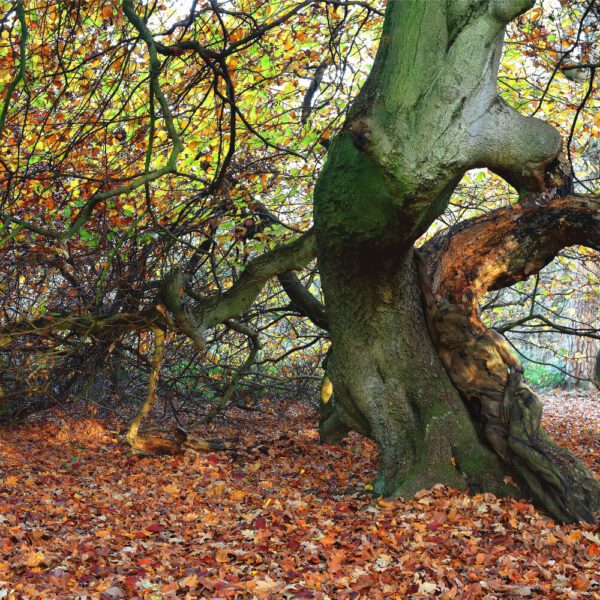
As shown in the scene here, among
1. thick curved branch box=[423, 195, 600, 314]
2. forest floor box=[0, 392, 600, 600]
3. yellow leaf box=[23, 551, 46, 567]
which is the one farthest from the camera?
thick curved branch box=[423, 195, 600, 314]

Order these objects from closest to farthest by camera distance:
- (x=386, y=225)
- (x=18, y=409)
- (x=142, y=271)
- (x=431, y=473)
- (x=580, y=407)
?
(x=386, y=225), (x=431, y=473), (x=142, y=271), (x=18, y=409), (x=580, y=407)

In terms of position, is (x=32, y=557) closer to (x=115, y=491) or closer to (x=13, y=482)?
(x=115, y=491)

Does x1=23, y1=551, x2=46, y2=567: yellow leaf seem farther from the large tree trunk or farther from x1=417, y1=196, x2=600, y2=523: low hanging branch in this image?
x1=417, y1=196, x2=600, y2=523: low hanging branch

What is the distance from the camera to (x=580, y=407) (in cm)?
1348

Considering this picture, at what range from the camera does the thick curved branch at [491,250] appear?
4.99 m

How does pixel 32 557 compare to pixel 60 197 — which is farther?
pixel 60 197

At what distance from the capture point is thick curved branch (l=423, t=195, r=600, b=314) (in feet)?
16.4

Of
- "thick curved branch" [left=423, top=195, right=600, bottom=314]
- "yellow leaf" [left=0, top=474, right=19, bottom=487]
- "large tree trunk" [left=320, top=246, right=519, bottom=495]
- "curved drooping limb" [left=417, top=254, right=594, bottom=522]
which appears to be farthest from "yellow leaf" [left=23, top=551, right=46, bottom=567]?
"thick curved branch" [left=423, top=195, right=600, bottom=314]

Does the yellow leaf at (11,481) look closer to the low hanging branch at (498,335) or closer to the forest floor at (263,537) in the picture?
the forest floor at (263,537)

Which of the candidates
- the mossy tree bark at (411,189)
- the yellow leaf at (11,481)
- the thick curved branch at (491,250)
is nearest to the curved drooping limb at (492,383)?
the mossy tree bark at (411,189)

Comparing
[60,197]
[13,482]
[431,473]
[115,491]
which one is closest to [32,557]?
[115,491]

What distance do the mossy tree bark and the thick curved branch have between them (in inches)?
16.5

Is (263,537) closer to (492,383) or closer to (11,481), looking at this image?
(492,383)

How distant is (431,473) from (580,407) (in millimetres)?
10082
